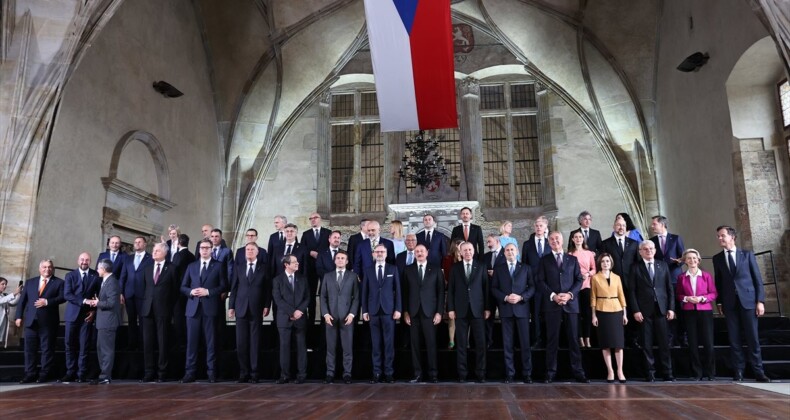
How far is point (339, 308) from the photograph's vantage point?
637 cm

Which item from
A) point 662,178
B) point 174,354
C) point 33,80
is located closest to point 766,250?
point 662,178

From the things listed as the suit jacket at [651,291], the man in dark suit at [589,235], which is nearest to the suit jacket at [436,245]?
the man in dark suit at [589,235]

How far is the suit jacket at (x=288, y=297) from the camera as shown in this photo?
21.0 ft

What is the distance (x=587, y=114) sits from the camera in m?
14.1

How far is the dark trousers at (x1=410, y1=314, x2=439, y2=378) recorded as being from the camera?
6.22 meters

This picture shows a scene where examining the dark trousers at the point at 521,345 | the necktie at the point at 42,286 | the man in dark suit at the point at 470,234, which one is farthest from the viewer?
the man in dark suit at the point at 470,234

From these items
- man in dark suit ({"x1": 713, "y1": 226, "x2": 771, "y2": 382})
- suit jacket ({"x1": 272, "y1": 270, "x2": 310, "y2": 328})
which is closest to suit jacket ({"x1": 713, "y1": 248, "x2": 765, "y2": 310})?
man in dark suit ({"x1": 713, "y1": 226, "x2": 771, "y2": 382})

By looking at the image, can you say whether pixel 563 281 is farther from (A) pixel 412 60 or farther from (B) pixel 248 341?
(B) pixel 248 341

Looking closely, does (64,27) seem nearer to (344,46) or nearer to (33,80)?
(33,80)

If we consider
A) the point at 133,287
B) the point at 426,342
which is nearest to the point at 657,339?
the point at 426,342

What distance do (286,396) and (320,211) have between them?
32.5ft

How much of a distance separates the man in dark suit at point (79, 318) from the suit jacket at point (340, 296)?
271 centimetres

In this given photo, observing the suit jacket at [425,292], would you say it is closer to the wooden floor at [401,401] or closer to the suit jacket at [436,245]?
the suit jacket at [436,245]

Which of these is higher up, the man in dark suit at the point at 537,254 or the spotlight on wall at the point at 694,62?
the spotlight on wall at the point at 694,62
